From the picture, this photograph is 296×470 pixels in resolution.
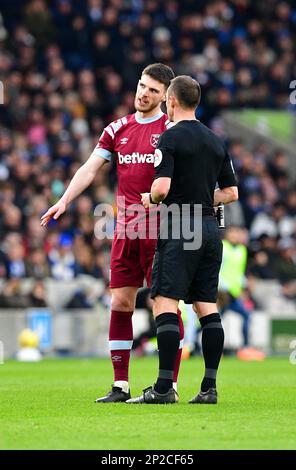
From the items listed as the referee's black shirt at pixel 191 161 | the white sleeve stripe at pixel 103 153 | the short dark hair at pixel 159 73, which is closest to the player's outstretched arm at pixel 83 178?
the white sleeve stripe at pixel 103 153

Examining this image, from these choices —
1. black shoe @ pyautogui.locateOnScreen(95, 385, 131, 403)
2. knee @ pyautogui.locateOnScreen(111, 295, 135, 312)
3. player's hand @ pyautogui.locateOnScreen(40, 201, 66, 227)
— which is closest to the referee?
black shoe @ pyautogui.locateOnScreen(95, 385, 131, 403)

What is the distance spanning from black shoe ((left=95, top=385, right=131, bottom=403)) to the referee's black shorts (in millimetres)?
951

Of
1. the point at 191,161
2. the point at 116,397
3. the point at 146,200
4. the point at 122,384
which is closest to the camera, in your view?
the point at 146,200

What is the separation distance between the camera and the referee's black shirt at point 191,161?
332 inches

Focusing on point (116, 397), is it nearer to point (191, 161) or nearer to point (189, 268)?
point (189, 268)

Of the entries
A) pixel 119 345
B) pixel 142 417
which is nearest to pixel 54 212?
pixel 119 345

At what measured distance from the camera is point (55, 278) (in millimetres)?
20438

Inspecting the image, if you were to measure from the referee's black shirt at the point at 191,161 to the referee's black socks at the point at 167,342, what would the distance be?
81 centimetres

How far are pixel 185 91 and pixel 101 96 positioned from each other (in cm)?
1728

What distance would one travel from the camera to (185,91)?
8.48 meters

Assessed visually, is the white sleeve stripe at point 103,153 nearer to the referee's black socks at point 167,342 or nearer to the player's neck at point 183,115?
the player's neck at point 183,115

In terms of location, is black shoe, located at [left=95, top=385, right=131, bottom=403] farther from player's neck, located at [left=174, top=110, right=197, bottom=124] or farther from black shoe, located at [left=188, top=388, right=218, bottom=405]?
player's neck, located at [left=174, top=110, right=197, bottom=124]

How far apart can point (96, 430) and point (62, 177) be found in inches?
609

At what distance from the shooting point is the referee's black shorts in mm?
8422
